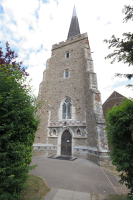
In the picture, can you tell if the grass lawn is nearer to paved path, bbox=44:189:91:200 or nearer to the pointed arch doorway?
paved path, bbox=44:189:91:200

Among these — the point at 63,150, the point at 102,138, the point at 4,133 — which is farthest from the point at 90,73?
the point at 4,133

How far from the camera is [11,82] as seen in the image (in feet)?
9.51

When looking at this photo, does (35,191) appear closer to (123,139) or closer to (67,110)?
(123,139)

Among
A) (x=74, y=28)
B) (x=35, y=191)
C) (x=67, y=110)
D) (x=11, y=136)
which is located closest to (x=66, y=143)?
(x=67, y=110)

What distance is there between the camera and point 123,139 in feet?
11.2

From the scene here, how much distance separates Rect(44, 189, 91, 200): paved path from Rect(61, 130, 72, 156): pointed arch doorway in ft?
22.5

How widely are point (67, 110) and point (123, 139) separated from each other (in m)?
8.81

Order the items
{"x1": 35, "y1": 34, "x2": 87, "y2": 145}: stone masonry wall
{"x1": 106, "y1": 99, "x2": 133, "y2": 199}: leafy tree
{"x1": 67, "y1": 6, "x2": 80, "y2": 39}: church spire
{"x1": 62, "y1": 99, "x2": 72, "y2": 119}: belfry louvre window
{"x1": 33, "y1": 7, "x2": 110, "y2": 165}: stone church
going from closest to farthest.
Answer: {"x1": 106, "y1": 99, "x2": 133, "y2": 199}: leafy tree, {"x1": 33, "y1": 7, "x2": 110, "y2": 165}: stone church, {"x1": 35, "y1": 34, "x2": 87, "y2": 145}: stone masonry wall, {"x1": 62, "y1": 99, "x2": 72, "y2": 119}: belfry louvre window, {"x1": 67, "y1": 6, "x2": 80, "y2": 39}: church spire

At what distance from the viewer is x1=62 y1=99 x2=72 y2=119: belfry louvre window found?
466 inches

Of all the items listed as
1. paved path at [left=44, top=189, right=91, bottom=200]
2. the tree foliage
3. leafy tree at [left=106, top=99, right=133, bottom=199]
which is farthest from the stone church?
the tree foliage

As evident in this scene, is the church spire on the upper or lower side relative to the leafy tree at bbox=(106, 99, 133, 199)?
upper

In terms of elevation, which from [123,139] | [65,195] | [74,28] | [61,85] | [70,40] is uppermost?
[74,28]

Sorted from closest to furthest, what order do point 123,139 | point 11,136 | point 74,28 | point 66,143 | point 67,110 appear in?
1. point 11,136
2. point 123,139
3. point 66,143
4. point 67,110
5. point 74,28

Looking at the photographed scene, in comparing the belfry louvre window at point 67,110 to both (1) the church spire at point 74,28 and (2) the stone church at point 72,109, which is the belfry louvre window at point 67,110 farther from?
(1) the church spire at point 74,28
